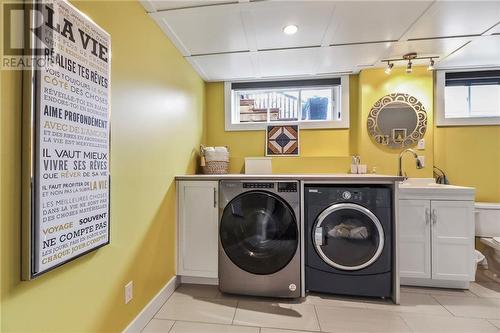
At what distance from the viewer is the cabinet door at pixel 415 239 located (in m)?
2.17

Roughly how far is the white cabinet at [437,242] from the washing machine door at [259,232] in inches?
39.6

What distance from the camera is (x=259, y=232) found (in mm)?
2076

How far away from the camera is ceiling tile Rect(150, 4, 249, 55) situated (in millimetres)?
1753

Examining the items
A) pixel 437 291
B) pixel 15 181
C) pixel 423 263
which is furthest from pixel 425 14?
pixel 15 181

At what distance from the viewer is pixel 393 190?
1955 millimetres

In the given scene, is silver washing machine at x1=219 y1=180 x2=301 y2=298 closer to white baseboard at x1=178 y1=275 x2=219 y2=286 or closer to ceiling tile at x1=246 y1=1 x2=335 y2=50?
white baseboard at x1=178 y1=275 x2=219 y2=286

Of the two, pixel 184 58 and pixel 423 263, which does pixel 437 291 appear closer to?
pixel 423 263

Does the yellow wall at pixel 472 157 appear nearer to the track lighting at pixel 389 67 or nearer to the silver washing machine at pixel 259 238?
the track lighting at pixel 389 67

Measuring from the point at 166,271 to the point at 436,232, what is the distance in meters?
2.32

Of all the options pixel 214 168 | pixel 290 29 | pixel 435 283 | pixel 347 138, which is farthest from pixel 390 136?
pixel 214 168

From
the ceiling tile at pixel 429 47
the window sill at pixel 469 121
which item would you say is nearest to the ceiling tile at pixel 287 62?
the ceiling tile at pixel 429 47

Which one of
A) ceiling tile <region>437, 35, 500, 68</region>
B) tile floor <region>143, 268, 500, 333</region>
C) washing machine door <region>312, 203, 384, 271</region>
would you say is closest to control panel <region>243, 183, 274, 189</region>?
washing machine door <region>312, 203, 384, 271</region>

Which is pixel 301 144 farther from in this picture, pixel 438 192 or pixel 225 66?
pixel 438 192

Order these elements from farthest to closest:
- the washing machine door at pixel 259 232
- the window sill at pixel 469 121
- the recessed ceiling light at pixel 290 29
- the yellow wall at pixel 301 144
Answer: the yellow wall at pixel 301 144 < the window sill at pixel 469 121 < the washing machine door at pixel 259 232 < the recessed ceiling light at pixel 290 29
